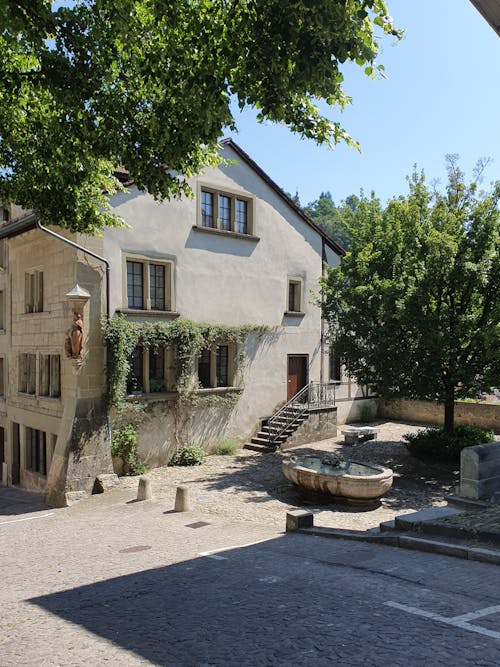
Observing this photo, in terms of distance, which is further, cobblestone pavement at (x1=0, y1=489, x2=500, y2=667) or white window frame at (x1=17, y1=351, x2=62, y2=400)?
white window frame at (x1=17, y1=351, x2=62, y2=400)

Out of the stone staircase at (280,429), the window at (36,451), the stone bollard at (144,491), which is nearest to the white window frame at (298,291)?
the stone staircase at (280,429)

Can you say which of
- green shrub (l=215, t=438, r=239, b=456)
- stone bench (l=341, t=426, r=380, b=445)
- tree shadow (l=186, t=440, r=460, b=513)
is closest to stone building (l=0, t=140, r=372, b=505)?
green shrub (l=215, t=438, r=239, b=456)

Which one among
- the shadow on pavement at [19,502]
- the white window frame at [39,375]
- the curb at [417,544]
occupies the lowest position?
the shadow on pavement at [19,502]

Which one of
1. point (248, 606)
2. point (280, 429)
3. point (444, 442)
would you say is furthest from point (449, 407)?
point (248, 606)

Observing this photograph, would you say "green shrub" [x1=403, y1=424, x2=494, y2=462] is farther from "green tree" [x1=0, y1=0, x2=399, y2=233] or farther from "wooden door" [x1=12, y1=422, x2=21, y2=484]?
"wooden door" [x1=12, y1=422, x2=21, y2=484]

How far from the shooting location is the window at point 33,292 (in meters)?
19.7

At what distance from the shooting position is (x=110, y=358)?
1691 cm

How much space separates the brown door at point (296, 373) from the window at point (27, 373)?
1017 cm

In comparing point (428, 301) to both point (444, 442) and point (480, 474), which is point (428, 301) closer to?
point (444, 442)

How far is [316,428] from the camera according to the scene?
22.4m

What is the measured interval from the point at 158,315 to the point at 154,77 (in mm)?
10878

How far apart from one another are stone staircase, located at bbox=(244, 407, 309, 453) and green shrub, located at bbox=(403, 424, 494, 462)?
4.64 meters

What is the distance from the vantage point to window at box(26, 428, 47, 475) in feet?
63.9

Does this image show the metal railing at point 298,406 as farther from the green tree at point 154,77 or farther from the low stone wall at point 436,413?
the green tree at point 154,77
